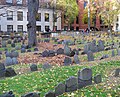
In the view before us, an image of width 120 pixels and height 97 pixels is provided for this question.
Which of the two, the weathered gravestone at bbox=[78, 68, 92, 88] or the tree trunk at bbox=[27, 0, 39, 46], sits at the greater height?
the tree trunk at bbox=[27, 0, 39, 46]

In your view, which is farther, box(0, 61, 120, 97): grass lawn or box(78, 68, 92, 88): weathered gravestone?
box(78, 68, 92, 88): weathered gravestone

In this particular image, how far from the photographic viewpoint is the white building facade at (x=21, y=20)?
56594 mm

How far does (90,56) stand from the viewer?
48.0 ft

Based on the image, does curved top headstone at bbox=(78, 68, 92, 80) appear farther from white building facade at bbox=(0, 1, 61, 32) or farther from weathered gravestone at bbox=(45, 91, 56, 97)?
white building facade at bbox=(0, 1, 61, 32)

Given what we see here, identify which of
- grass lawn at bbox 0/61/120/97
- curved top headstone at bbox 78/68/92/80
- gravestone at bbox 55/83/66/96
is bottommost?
grass lawn at bbox 0/61/120/97

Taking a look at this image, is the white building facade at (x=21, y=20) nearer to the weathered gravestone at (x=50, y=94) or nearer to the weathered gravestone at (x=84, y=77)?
the weathered gravestone at (x=84, y=77)

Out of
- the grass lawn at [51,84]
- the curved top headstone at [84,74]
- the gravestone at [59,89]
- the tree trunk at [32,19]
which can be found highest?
the tree trunk at [32,19]

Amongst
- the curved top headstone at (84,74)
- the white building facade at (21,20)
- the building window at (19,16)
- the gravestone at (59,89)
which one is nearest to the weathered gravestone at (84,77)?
the curved top headstone at (84,74)

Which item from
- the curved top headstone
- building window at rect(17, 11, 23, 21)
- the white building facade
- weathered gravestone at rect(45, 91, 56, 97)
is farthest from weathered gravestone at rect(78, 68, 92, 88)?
building window at rect(17, 11, 23, 21)

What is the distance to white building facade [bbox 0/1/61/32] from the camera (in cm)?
5659

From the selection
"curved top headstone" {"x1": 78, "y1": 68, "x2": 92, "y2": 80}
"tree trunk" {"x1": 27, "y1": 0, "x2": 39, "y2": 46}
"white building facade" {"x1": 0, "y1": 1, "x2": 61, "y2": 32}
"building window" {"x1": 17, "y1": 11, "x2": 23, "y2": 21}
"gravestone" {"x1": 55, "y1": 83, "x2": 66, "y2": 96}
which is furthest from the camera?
"building window" {"x1": 17, "y1": 11, "x2": 23, "y2": 21}

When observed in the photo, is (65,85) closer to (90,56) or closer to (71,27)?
(90,56)

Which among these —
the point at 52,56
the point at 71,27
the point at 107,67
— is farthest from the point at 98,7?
the point at 107,67

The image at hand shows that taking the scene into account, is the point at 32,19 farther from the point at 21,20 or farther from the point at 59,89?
the point at 21,20
